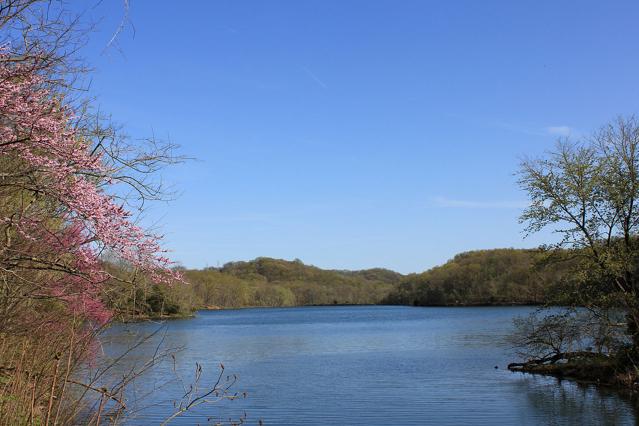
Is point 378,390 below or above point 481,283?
below

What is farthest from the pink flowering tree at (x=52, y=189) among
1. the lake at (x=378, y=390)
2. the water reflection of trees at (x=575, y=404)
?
the water reflection of trees at (x=575, y=404)

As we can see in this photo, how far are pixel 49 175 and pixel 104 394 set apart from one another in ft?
9.03

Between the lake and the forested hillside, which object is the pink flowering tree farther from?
the forested hillside

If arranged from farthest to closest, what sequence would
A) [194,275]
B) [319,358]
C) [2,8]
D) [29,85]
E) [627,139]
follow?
[194,275] → [319,358] → [627,139] → [29,85] → [2,8]

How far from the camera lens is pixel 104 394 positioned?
17.7ft

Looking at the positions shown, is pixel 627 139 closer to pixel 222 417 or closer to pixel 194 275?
pixel 222 417

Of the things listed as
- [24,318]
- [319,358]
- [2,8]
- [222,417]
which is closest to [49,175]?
[2,8]

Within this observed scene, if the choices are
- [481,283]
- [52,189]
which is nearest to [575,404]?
[52,189]

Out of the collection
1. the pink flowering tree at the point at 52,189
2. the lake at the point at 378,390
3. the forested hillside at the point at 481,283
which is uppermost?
the forested hillside at the point at 481,283

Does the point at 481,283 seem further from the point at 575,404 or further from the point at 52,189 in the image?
the point at 52,189

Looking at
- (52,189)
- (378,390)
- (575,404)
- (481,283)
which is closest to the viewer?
(52,189)

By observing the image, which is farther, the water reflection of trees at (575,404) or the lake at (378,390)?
the lake at (378,390)

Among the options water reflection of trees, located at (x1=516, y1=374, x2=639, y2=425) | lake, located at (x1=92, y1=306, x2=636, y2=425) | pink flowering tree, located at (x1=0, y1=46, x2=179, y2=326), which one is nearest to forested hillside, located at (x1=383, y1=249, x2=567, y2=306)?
lake, located at (x1=92, y1=306, x2=636, y2=425)

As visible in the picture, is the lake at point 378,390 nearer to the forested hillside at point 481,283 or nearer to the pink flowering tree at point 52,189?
the pink flowering tree at point 52,189
